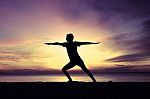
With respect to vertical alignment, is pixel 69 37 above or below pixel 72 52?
above

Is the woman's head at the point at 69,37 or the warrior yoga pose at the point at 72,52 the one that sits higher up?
the woman's head at the point at 69,37
